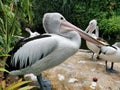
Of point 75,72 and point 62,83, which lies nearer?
point 62,83

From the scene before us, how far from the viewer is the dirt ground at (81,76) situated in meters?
5.67

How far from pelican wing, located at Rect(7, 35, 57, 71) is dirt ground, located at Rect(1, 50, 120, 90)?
779 mm

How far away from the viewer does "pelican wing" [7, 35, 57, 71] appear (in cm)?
493

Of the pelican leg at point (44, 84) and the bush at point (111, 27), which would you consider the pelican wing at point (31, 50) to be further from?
the bush at point (111, 27)

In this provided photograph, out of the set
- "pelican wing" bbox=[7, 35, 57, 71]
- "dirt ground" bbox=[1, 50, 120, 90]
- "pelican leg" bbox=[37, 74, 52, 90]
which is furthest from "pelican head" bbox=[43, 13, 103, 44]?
"dirt ground" bbox=[1, 50, 120, 90]

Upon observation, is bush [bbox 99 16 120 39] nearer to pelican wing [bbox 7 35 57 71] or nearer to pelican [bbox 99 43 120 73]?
pelican [bbox 99 43 120 73]

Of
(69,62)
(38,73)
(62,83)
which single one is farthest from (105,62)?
(38,73)

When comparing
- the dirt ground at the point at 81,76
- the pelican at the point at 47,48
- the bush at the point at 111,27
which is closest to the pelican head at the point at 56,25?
the pelican at the point at 47,48

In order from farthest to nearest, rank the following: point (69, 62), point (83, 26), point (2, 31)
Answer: point (83, 26) → point (69, 62) → point (2, 31)

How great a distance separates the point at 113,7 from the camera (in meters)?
17.7

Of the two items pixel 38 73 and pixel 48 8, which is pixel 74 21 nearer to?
pixel 48 8

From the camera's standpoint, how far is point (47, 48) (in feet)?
16.2

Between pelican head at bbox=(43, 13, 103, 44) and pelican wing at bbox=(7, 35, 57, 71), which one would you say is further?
pelican head at bbox=(43, 13, 103, 44)

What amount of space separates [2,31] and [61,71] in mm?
1232
